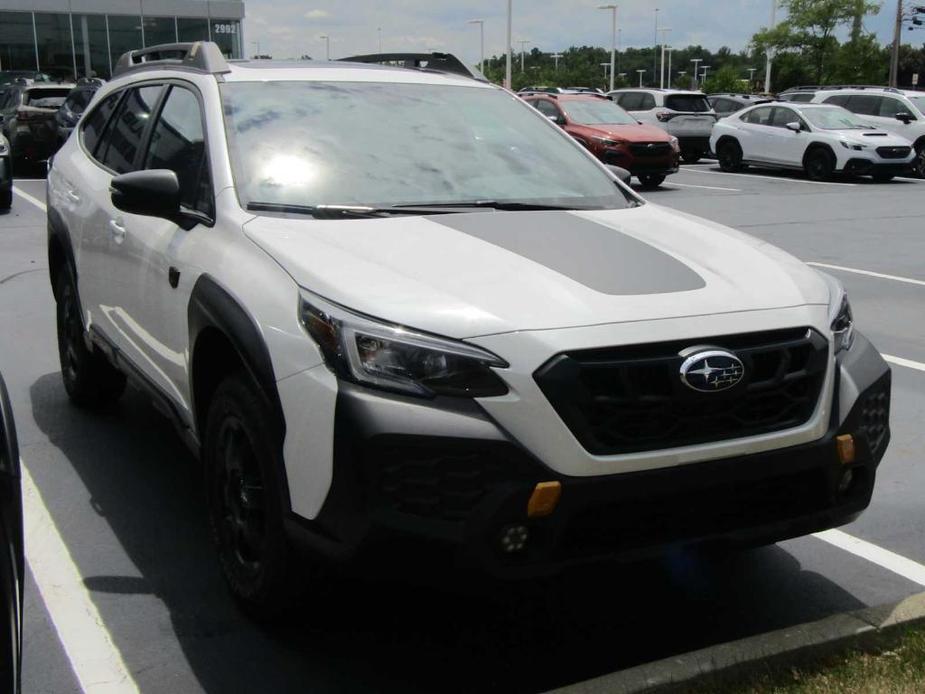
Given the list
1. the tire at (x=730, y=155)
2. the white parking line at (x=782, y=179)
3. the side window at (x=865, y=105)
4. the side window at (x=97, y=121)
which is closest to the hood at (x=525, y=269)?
the side window at (x=97, y=121)

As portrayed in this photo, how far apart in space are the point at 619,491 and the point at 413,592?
1108 millimetres

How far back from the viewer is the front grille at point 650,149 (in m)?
20.2

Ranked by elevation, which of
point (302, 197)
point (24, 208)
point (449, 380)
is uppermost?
point (302, 197)

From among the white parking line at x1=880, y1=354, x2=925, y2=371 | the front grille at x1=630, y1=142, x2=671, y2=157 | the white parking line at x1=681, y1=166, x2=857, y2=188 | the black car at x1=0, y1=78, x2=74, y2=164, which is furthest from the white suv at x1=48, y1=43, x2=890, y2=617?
the white parking line at x1=681, y1=166, x2=857, y2=188

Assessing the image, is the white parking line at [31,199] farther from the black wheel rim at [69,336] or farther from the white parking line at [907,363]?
the white parking line at [907,363]

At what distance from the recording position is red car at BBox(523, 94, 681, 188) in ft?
66.5

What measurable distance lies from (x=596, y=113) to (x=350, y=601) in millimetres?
19361

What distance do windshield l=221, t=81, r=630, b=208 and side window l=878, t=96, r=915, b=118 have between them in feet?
69.7

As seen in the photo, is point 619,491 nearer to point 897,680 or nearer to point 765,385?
point 765,385

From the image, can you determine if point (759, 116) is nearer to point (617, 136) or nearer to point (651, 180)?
point (651, 180)

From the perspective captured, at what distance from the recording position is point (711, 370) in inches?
119

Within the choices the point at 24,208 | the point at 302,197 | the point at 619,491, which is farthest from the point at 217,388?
the point at 24,208

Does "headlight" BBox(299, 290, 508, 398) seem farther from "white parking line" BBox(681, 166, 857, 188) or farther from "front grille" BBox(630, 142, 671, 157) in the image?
"white parking line" BBox(681, 166, 857, 188)

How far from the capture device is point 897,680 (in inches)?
120
